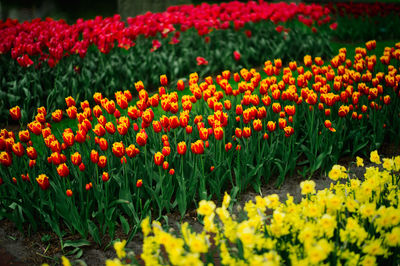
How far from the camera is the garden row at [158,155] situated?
313 centimetres

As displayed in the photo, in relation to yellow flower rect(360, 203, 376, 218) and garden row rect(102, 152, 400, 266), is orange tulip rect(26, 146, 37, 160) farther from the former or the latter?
yellow flower rect(360, 203, 376, 218)

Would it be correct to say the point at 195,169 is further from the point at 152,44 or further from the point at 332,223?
the point at 152,44

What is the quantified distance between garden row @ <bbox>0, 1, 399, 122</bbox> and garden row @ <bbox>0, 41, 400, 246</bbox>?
2191 mm

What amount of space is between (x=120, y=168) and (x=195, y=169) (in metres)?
0.59

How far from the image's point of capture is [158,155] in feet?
9.90

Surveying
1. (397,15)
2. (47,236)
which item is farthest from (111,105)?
(397,15)

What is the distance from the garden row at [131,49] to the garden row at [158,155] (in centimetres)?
219

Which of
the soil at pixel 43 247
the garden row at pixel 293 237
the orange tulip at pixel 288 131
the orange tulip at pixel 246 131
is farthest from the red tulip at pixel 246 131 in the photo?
the garden row at pixel 293 237

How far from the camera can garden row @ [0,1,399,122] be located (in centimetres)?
582

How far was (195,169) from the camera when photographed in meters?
3.31

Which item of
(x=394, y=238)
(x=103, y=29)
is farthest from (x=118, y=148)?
(x=103, y=29)

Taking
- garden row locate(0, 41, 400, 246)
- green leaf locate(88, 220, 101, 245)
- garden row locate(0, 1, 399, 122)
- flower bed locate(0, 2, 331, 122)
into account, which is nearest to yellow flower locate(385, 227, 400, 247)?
garden row locate(0, 41, 400, 246)

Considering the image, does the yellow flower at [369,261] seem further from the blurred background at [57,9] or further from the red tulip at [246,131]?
the blurred background at [57,9]

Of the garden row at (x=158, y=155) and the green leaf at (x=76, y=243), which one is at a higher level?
the garden row at (x=158, y=155)
